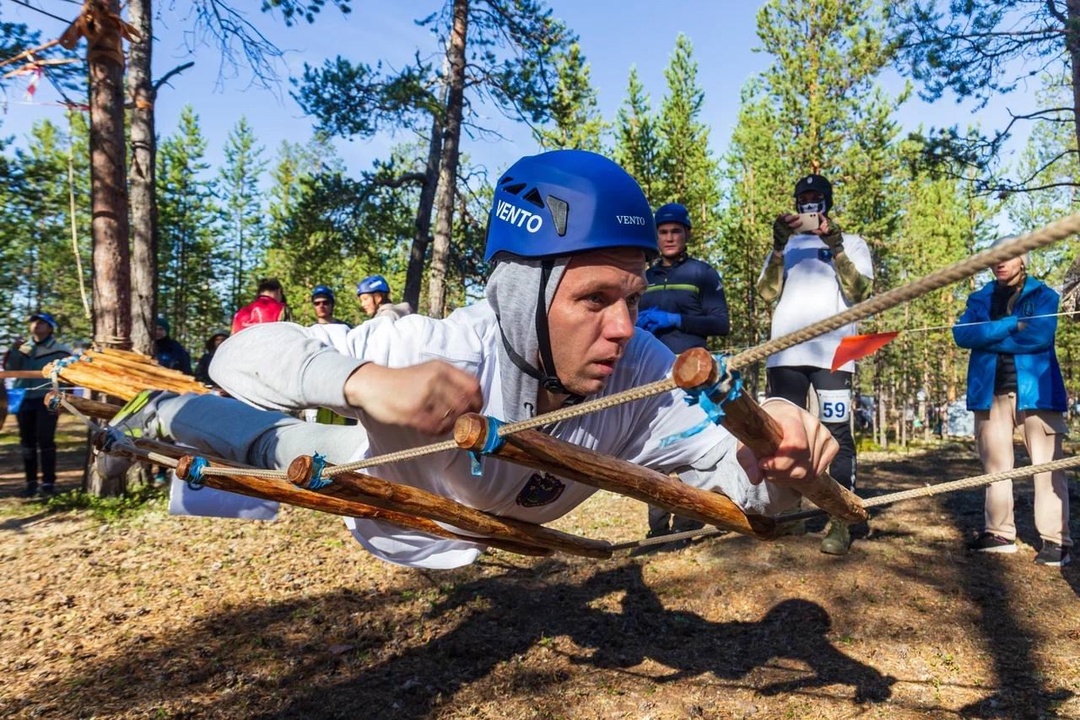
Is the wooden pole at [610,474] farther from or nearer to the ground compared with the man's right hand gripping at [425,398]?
nearer to the ground

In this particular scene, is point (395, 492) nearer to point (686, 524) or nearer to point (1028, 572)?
point (686, 524)

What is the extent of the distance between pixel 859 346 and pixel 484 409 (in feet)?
3.84

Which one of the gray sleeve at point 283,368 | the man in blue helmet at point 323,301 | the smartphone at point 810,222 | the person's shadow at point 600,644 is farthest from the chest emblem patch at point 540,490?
the man in blue helmet at point 323,301

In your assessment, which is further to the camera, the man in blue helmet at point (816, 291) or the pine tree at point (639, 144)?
the pine tree at point (639, 144)

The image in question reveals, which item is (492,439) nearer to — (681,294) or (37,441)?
(681,294)

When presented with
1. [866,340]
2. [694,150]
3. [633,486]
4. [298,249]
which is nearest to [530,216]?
[633,486]

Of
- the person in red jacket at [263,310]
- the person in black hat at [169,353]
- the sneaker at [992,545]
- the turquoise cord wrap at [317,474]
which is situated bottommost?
the sneaker at [992,545]

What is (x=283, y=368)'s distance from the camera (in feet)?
5.90

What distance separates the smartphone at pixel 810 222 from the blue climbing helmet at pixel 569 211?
336 cm

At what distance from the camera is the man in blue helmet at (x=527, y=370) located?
1.73 m

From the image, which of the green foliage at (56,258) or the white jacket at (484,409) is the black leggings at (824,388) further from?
the green foliage at (56,258)

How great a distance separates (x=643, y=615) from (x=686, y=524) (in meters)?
1.64

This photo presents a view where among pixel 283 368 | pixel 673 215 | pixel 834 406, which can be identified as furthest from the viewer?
pixel 673 215

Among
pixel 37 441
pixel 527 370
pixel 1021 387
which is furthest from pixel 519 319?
pixel 37 441
